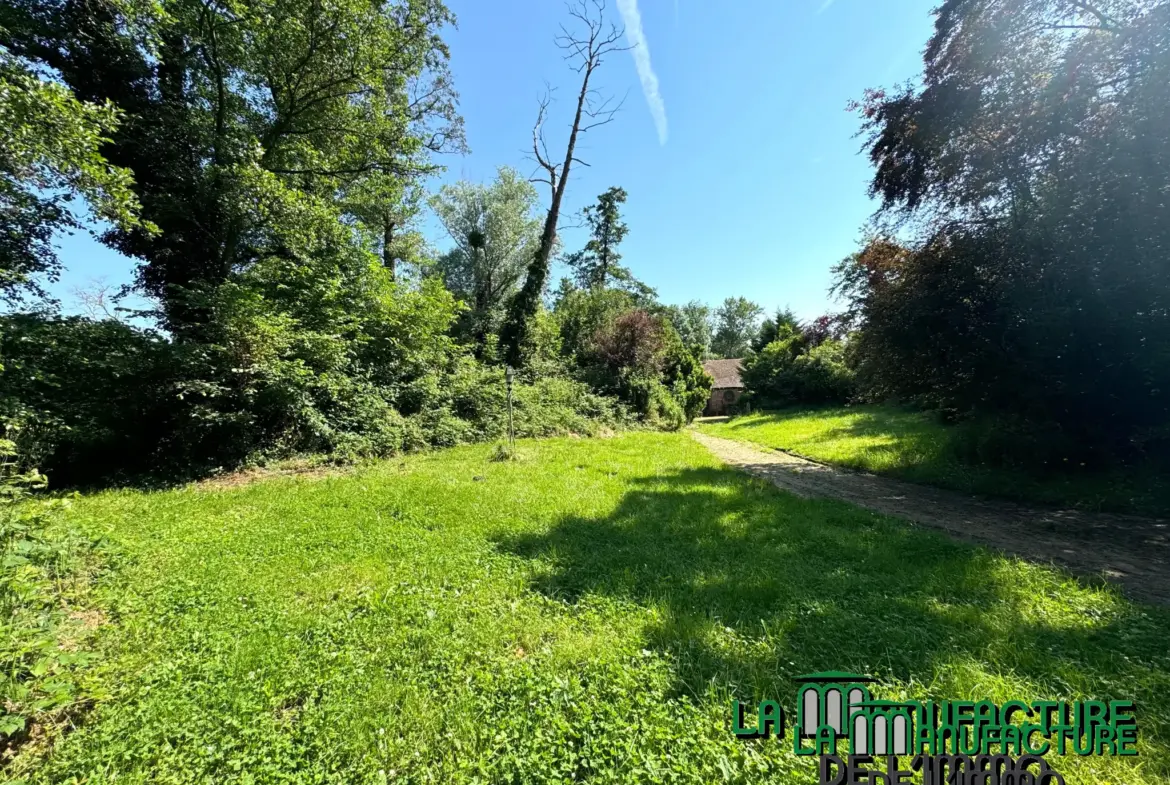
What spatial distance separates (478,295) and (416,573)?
66.9 ft

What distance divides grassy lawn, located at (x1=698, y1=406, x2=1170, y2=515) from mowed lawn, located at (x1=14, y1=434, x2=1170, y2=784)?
353 cm

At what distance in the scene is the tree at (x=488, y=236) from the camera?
21406 millimetres

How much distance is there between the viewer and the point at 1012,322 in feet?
20.8

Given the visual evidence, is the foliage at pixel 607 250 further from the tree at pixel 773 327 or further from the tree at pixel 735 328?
the tree at pixel 735 328

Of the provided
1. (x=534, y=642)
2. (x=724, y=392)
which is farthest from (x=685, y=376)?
(x=534, y=642)

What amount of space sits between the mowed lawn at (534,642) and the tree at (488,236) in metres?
18.6

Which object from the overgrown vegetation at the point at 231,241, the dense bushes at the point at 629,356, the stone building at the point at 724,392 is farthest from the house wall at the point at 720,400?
the overgrown vegetation at the point at 231,241

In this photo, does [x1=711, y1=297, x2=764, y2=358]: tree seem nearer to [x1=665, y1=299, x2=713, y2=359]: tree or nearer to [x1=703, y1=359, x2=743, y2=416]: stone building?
[x1=665, y1=299, x2=713, y2=359]: tree

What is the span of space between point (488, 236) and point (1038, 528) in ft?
72.8

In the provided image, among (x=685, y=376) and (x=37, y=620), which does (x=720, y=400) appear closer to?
(x=685, y=376)

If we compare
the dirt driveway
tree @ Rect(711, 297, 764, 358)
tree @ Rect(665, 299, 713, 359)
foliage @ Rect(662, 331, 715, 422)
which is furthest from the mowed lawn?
tree @ Rect(711, 297, 764, 358)

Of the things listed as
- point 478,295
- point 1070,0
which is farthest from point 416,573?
point 478,295

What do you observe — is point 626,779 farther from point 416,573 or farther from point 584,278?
point 584,278

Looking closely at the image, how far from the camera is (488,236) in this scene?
2145 centimetres
